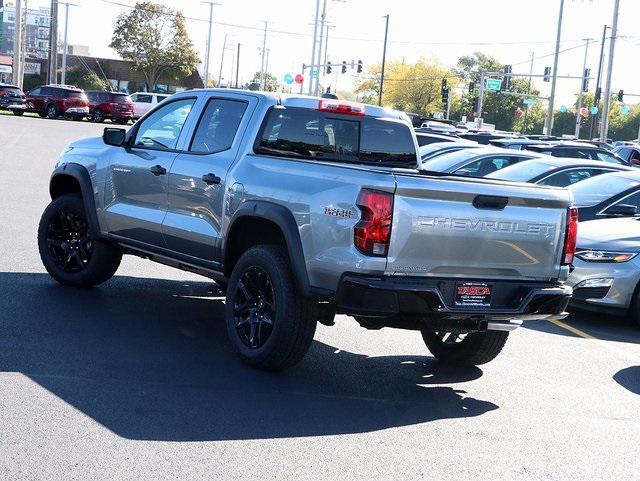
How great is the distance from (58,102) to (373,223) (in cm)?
4907

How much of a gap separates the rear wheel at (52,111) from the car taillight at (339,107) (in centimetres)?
4737

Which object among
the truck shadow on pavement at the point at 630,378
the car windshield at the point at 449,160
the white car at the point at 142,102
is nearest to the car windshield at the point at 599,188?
the car windshield at the point at 449,160

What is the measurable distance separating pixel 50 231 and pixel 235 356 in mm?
3119

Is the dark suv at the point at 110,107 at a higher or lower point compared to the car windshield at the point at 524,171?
lower

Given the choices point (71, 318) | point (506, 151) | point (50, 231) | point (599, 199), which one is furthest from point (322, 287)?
point (506, 151)

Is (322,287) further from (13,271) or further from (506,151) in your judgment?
(506,151)

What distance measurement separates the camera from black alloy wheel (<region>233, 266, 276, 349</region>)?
7.43 m

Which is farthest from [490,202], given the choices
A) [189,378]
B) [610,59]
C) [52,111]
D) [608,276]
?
[52,111]

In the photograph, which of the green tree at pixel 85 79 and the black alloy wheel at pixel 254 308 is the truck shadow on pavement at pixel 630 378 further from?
the green tree at pixel 85 79

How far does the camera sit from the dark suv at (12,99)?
54656 mm

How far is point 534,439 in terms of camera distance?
6371 millimetres

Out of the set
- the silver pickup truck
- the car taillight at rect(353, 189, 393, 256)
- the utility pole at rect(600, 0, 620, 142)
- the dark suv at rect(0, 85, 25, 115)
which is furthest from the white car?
the car taillight at rect(353, 189, 393, 256)

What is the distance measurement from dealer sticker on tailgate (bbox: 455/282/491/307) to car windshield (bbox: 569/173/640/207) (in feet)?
19.7

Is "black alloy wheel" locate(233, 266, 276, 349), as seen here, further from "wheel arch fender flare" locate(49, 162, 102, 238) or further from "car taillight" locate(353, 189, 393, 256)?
"wheel arch fender flare" locate(49, 162, 102, 238)
